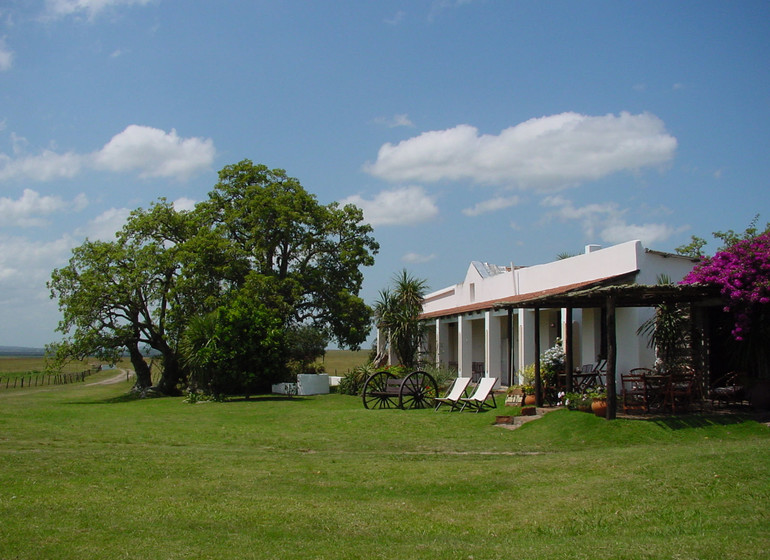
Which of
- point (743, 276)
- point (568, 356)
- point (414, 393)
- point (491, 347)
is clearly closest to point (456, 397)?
point (414, 393)

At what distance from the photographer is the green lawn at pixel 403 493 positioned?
20.0 feet

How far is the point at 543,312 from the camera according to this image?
24.3 metres

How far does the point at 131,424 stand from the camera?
16578 mm

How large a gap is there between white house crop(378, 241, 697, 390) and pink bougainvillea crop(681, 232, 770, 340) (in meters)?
2.98

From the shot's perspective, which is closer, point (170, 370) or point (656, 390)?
point (656, 390)

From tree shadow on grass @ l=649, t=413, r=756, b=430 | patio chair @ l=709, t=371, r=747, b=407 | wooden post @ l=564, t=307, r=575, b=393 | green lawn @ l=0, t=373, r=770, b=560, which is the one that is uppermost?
wooden post @ l=564, t=307, r=575, b=393

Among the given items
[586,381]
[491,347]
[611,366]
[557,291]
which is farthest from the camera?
[491,347]

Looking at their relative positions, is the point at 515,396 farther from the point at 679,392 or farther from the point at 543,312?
the point at 543,312

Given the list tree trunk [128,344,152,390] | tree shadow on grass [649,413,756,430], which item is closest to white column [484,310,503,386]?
tree shadow on grass [649,413,756,430]

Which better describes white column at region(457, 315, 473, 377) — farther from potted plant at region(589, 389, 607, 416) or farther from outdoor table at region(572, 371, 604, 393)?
potted plant at region(589, 389, 607, 416)

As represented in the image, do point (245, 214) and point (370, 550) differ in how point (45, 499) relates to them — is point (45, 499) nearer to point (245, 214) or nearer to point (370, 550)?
point (370, 550)

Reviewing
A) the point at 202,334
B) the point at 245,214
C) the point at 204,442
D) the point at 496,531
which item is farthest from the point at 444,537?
the point at 245,214

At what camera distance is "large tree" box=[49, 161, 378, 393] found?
32.5 m

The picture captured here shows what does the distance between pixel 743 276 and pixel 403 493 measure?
355 inches
